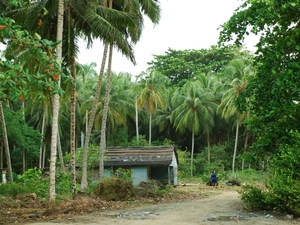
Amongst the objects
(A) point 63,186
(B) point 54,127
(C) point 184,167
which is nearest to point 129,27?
(B) point 54,127

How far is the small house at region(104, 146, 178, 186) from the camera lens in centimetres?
2679

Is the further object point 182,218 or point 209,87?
point 209,87

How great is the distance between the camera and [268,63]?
475 inches

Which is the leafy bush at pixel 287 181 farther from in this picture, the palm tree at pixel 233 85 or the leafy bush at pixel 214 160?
the leafy bush at pixel 214 160

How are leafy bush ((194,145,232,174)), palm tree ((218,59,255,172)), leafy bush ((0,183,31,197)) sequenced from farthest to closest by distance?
leafy bush ((194,145,232,174)), palm tree ((218,59,255,172)), leafy bush ((0,183,31,197))

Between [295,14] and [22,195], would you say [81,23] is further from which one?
[295,14]

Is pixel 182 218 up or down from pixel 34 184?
down

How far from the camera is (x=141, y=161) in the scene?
26.9m

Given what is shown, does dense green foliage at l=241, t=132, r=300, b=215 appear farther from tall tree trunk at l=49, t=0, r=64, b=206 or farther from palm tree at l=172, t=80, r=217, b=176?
palm tree at l=172, t=80, r=217, b=176

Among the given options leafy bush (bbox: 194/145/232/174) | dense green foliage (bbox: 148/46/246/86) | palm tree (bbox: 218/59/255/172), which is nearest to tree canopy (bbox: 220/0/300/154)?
palm tree (bbox: 218/59/255/172)

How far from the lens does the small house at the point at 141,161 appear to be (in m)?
26.8

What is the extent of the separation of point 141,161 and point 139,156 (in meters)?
1.01

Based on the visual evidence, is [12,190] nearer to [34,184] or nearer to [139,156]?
[34,184]

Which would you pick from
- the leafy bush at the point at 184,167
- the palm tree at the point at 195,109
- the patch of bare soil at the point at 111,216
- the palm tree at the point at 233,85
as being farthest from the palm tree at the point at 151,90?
the patch of bare soil at the point at 111,216
